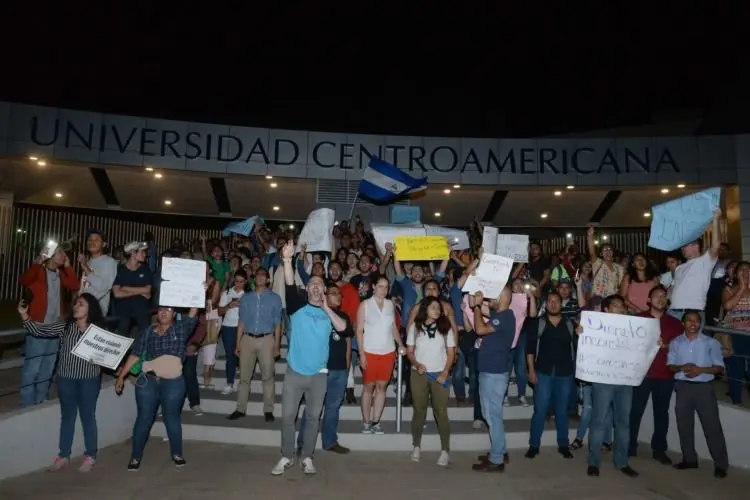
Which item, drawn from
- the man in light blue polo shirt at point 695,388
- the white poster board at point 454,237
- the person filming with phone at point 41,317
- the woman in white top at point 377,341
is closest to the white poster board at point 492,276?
the woman in white top at point 377,341

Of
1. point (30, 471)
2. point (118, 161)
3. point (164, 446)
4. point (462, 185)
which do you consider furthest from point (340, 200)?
point (30, 471)

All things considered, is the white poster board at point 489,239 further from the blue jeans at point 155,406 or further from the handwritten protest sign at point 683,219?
the blue jeans at point 155,406

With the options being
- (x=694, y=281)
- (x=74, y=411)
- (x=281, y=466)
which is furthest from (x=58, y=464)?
(x=694, y=281)

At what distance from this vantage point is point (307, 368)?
6.10 meters

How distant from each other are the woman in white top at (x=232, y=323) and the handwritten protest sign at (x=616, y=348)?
5.16m

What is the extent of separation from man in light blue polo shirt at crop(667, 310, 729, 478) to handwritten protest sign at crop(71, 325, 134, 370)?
22.2ft

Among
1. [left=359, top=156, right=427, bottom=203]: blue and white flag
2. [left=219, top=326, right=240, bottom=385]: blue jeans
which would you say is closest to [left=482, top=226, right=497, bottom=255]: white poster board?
[left=219, top=326, right=240, bottom=385]: blue jeans

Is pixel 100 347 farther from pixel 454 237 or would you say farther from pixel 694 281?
pixel 694 281

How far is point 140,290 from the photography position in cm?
793

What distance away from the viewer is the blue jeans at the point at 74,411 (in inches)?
243

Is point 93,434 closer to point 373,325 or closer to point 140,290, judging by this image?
point 140,290

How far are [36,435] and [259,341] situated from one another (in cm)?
282

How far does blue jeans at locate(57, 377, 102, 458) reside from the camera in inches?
243

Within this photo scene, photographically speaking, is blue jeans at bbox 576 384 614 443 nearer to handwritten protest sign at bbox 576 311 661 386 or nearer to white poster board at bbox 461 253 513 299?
handwritten protest sign at bbox 576 311 661 386
